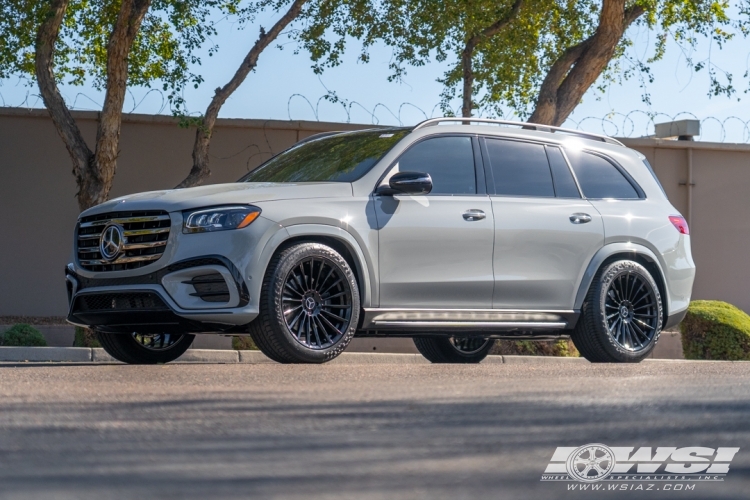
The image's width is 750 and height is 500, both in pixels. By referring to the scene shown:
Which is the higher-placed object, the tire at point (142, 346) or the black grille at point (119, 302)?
the black grille at point (119, 302)

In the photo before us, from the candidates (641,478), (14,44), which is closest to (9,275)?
(14,44)

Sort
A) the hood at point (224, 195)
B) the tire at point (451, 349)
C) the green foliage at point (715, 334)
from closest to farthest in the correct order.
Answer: the hood at point (224, 195)
the tire at point (451, 349)
the green foliage at point (715, 334)

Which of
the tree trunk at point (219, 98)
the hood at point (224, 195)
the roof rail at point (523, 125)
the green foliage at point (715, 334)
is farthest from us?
the tree trunk at point (219, 98)

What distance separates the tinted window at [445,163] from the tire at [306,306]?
3.69ft

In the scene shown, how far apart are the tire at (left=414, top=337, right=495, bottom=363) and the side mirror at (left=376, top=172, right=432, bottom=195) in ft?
8.03

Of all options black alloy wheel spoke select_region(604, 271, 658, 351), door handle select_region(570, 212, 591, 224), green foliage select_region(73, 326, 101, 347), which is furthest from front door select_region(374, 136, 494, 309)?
green foliage select_region(73, 326, 101, 347)

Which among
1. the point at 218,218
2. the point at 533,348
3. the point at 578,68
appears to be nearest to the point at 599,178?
the point at 218,218

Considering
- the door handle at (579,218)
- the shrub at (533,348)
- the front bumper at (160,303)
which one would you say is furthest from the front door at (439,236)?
the shrub at (533,348)

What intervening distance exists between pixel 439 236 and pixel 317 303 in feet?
3.75

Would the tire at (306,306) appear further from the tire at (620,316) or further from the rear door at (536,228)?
the tire at (620,316)

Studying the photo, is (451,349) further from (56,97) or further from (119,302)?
(56,97)

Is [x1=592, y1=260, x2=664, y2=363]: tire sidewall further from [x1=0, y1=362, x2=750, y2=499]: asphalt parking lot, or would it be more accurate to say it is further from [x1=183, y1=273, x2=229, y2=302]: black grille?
[x1=183, y1=273, x2=229, y2=302]: black grille

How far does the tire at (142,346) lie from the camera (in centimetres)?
812

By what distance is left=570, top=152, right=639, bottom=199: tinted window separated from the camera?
9.01m
